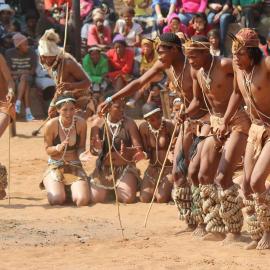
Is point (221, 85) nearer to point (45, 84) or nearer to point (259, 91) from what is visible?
point (259, 91)

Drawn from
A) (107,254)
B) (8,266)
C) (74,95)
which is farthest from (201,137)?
(74,95)

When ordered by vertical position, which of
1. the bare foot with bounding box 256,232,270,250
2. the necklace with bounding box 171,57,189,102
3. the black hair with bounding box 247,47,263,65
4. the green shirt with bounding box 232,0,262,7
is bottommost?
the bare foot with bounding box 256,232,270,250

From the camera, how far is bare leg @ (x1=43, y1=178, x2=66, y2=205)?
38.5 feet

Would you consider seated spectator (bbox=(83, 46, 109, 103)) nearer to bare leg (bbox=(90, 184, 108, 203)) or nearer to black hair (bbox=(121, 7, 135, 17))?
black hair (bbox=(121, 7, 135, 17))

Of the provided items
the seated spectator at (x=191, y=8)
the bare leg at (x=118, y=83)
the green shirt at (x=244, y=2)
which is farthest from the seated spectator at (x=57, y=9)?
the green shirt at (x=244, y=2)

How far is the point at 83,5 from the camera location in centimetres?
1917

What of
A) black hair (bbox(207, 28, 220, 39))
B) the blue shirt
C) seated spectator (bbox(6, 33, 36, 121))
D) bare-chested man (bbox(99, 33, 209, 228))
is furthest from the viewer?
the blue shirt

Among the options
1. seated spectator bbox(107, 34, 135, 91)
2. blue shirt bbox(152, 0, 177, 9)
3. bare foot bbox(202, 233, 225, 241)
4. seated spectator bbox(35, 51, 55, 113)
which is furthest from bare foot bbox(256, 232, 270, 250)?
blue shirt bbox(152, 0, 177, 9)

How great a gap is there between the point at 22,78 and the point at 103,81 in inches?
54.0

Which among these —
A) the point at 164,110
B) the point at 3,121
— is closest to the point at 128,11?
the point at 164,110

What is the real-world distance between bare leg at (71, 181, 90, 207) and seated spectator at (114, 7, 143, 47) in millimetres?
6752

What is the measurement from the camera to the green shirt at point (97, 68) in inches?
688

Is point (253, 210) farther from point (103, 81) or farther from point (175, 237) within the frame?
point (103, 81)

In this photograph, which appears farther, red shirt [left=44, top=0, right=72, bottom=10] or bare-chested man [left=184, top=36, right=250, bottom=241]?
red shirt [left=44, top=0, right=72, bottom=10]
